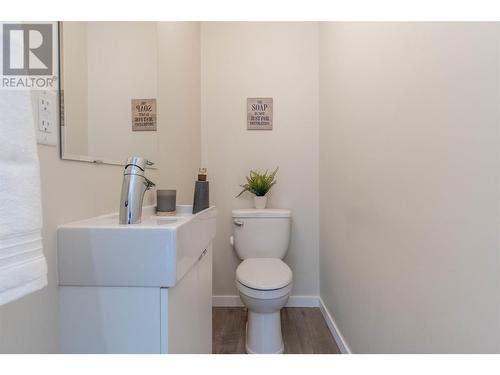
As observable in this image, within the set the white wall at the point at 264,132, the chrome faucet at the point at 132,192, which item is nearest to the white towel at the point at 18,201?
the chrome faucet at the point at 132,192

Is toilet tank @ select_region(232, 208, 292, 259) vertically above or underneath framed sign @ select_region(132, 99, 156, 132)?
→ underneath

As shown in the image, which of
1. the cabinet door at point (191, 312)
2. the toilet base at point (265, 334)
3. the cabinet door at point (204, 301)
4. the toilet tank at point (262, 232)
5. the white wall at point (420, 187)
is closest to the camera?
the white wall at point (420, 187)

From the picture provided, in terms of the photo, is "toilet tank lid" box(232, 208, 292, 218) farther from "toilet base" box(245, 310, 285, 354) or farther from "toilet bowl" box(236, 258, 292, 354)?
"toilet base" box(245, 310, 285, 354)

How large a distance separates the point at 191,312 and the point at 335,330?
1043 mm

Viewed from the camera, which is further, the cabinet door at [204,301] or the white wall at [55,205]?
the cabinet door at [204,301]

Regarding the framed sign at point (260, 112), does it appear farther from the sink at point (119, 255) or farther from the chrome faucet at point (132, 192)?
the sink at point (119, 255)

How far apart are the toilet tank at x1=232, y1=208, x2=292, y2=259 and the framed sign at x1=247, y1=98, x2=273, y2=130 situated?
0.67 m

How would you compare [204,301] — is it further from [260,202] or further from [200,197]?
[260,202]

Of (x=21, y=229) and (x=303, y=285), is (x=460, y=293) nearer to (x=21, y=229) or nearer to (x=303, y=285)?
(x=21, y=229)

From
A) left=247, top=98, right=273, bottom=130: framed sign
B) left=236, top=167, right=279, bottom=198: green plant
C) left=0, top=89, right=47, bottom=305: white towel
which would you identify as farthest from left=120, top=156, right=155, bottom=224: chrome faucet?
left=247, top=98, right=273, bottom=130: framed sign

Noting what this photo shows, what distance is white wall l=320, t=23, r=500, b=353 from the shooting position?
0.54 m

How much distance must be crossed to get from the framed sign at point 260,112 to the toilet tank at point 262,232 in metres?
0.67

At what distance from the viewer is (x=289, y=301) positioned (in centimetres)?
188

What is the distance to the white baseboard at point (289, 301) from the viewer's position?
1.89 meters
